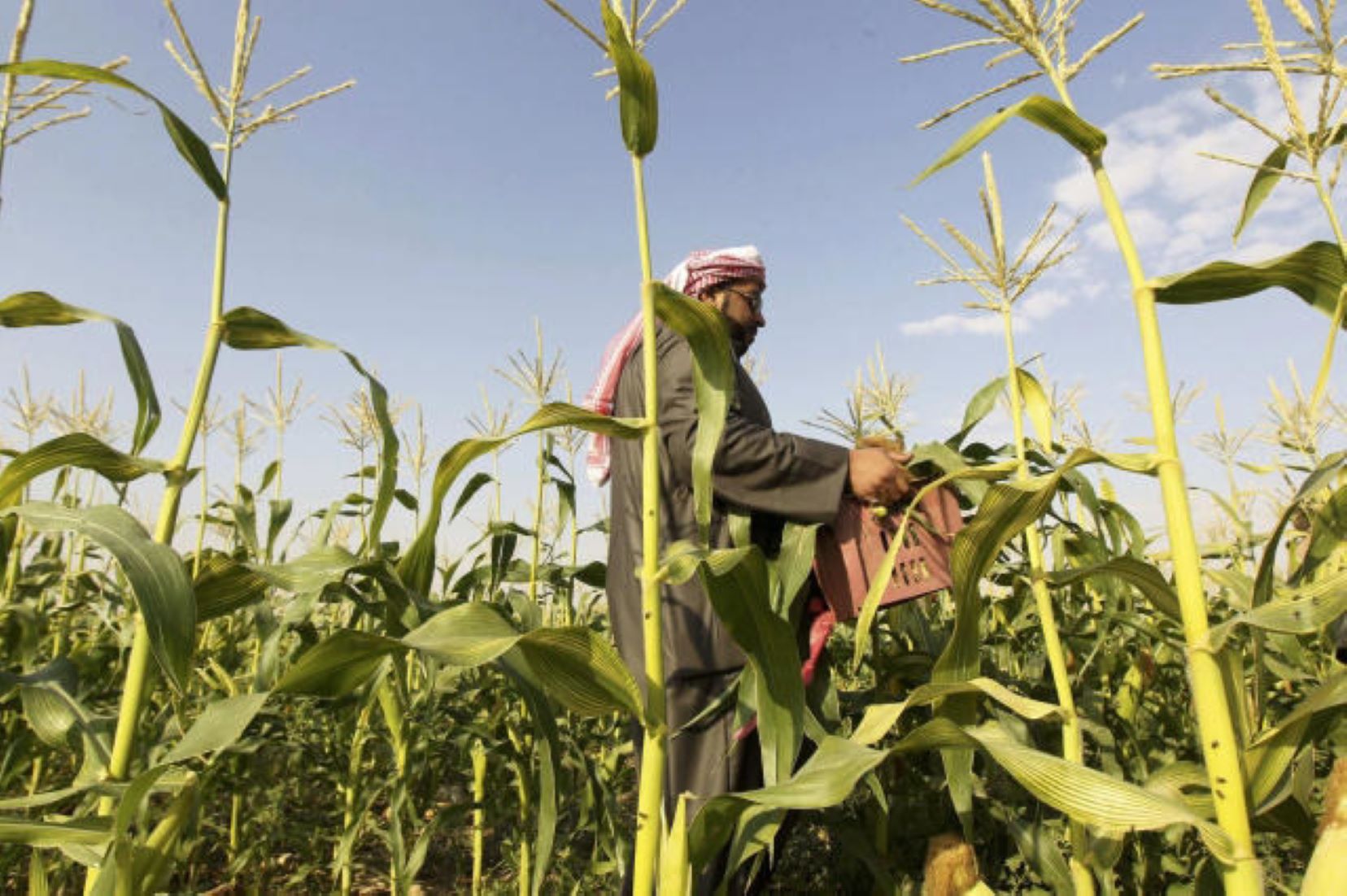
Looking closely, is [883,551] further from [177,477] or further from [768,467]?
[177,477]

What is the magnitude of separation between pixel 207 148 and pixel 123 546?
2.64 ft

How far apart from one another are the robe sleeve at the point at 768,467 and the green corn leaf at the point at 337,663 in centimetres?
121

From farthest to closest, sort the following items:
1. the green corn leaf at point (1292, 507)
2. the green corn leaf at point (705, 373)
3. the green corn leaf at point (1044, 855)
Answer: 1. the green corn leaf at point (1044, 855)
2. the green corn leaf at point (705, 373)
3. the green corn leaf at point (1292, 507)

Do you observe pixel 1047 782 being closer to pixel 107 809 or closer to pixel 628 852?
pixel 107 809

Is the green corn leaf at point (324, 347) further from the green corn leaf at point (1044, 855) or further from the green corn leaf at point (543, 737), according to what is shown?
the green corn leaf at point (1044, 855)

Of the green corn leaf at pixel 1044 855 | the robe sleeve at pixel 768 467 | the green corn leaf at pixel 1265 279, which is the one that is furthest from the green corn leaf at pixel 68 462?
the green corn leaf at pixel 1044 855

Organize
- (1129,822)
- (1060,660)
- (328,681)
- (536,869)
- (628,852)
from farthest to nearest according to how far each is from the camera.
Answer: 1. (628,852)
2. (1060,660)
3. (536,869)
4. (328,681)
5. (1129,822)

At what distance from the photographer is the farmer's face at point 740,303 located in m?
2.92

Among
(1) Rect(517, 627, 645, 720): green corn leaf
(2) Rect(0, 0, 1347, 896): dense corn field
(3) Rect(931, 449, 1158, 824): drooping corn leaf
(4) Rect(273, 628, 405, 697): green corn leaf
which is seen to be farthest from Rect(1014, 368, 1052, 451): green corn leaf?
(4) Rect(273, 628, 405, 697): green corn leaf

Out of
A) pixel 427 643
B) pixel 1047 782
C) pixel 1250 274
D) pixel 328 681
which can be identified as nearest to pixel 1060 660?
pixel 1047 782

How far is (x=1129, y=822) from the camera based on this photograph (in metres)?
1.12

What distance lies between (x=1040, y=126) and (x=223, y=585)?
5.61ft

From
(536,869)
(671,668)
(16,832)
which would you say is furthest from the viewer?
(671,668)

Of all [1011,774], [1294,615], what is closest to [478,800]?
[1011,774]
